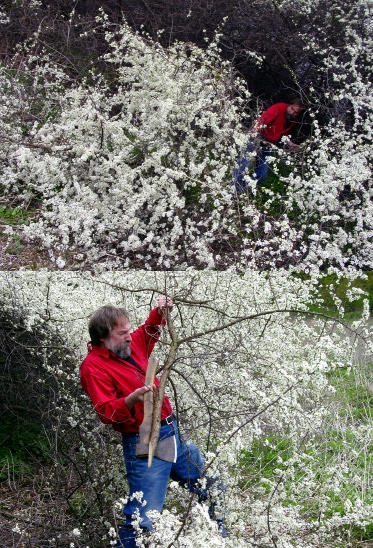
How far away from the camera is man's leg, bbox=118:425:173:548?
12.6ft

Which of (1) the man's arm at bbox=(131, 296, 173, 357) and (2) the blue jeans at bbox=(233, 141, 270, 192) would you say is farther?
(2) the blue jeans at bbox=(233, 141, 270, 192)

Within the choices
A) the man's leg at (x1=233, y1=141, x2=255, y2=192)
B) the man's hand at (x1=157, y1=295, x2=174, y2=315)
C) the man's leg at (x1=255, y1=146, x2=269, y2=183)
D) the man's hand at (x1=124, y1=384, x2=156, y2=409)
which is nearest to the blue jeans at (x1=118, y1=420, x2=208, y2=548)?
the man's hand at (x1=124, y1=384, x2=156, y2=409)

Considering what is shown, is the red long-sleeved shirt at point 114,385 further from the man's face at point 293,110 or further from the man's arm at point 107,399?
the man's face at point 293,110

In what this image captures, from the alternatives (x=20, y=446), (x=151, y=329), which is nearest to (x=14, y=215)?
(x=20, y=446)

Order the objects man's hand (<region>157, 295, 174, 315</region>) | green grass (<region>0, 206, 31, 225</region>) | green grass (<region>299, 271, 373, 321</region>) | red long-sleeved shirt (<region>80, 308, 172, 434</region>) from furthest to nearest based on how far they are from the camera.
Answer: green grass (<region>0, 206, 31, 225</region>) < green grass (<region>299, 271, 373, 321</region>) < man's hand (<region>157, 295, 174, 315</region>) < red long-sleeved shirt (<region>80, 308, 172, 434</region>)

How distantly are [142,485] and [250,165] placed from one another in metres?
5.52

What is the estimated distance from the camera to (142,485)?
12.7 feet

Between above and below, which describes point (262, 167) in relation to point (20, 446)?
above

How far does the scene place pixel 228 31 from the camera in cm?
1053

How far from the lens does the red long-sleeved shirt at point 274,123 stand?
30.1 feet

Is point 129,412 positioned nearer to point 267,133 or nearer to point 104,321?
point 104,321

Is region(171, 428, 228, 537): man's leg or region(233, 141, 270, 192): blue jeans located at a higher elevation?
region(233, 141, 270, 192): blue jeans

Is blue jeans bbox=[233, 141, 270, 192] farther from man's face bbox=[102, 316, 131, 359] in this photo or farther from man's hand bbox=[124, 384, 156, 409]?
man's hand bbox=[124, 384, 156, 409]

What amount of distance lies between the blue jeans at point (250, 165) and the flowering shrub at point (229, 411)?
7.21ft
